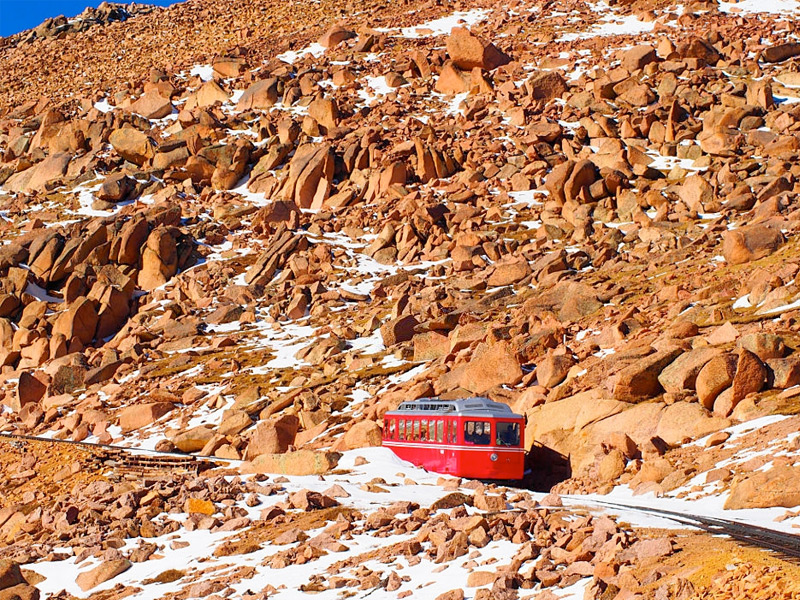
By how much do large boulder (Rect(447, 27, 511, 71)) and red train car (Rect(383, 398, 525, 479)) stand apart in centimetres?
5016

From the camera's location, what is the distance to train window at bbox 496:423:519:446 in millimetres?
24719

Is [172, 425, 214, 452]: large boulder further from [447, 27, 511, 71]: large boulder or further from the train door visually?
[447, 27, 511, 71]: large boulder

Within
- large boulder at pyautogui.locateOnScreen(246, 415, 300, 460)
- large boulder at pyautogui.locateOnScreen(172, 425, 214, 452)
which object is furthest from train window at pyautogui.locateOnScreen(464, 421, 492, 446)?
large boulder at pyautogui.locateOnScreen(172, 425, 214, 452)

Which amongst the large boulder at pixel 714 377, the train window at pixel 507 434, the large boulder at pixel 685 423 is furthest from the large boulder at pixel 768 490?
the train window at pixel 507 434

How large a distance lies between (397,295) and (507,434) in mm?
22954

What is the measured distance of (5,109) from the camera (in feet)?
282

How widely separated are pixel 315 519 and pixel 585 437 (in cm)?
1075

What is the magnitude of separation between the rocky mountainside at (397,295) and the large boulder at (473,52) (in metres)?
0.25

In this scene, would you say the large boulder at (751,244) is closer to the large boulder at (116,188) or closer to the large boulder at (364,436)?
the large boulder at (364,436)

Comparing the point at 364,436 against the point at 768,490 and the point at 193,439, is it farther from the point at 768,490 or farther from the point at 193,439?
the point at 768,490

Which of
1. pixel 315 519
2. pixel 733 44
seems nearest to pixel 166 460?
pixel 315 519

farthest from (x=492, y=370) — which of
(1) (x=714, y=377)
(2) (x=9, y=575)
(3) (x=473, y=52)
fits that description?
(3) (x=473, y=52)

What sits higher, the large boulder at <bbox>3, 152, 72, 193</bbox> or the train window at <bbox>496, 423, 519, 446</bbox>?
the large boulder at <bbox>3, 152, 72, 193</bbox>

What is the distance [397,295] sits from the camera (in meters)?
47.2
